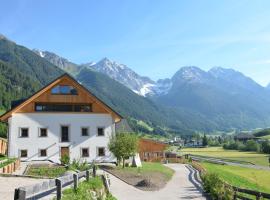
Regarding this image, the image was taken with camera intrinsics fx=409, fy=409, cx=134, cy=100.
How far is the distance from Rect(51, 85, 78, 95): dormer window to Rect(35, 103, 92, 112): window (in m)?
1.57

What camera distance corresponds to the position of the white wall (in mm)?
50812

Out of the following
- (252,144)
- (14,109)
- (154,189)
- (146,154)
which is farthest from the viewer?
(252,144)

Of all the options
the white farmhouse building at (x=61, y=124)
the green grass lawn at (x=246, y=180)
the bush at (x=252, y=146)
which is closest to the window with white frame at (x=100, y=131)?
the white farmhouse building at (x=61, y=124)

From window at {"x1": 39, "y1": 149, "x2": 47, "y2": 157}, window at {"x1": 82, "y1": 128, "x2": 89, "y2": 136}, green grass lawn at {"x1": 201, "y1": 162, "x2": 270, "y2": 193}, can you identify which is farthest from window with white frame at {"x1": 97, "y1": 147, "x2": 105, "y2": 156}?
green grass lawn at {"x1": 201, "y1": 162, "x2": 270, "y2": 193}

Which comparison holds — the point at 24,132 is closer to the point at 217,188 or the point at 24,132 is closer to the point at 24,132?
the point at 24,132

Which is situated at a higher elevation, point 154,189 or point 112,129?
point 112,129

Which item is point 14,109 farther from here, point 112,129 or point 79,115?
point 112,129

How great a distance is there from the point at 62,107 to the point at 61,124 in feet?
7.15

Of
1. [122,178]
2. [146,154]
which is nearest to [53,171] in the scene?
[122,178]

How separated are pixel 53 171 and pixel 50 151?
14.2 m

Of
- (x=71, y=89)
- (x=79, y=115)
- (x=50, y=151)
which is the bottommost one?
(x=50, y=151)

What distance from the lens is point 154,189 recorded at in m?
30.4

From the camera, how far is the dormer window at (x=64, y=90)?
171 ft

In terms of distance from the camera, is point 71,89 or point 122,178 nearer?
point 122,178
